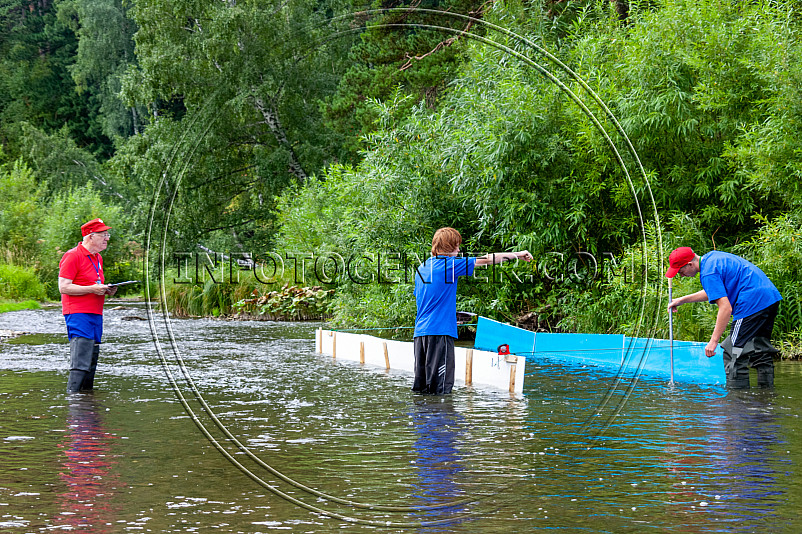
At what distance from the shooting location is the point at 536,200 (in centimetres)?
1502

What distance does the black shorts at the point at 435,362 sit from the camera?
28.1ft

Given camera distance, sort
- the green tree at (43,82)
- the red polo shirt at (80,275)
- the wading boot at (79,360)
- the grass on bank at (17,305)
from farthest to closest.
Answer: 1. the green tree at (43,82)
2. the grass on bank at (17,305)
3. the wading boot at (79,360)
4. the red polo shirt at (80,275)

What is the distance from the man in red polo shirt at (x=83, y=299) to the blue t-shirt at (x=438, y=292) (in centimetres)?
354

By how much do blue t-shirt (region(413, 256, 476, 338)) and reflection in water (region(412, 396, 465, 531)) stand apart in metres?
0.78

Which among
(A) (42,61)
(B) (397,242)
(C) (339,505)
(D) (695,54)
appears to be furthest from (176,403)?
(A) (42,61)

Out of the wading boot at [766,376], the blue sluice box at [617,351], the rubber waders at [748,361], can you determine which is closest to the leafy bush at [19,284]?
the blue sluice box at [617,351]

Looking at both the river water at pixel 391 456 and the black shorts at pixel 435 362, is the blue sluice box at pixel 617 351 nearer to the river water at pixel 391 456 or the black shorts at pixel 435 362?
the river water at pixel 391 456

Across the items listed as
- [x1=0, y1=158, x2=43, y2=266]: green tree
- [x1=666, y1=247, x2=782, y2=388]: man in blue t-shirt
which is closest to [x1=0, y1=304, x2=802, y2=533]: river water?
[x1=666, y1=247, x2=782, y2=388]: man in blue t-shirt

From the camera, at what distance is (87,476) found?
5.59 metres

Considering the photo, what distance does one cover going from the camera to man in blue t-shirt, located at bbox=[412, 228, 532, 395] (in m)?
8.27

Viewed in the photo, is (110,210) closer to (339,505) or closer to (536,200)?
(536,200)

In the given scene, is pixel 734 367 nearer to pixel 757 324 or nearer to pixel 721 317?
pixel 757 324

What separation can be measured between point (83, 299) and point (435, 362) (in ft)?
13.5

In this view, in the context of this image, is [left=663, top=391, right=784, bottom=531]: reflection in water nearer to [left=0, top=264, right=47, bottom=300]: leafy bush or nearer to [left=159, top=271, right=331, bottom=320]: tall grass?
[left=159, top=271, right=331, bottom=320]: tall grass
